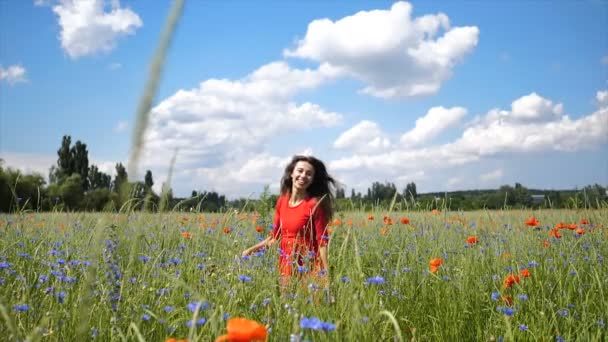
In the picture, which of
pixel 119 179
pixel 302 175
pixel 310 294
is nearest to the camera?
pixel 119 179

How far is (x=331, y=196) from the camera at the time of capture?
475cm

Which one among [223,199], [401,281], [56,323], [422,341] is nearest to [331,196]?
[223,199]

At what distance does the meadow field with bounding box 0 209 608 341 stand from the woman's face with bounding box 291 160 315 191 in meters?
0.82

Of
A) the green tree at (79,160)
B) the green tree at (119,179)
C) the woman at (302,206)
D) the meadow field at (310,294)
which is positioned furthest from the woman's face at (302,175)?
the green tree at (79,160)

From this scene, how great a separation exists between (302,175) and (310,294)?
2479mm

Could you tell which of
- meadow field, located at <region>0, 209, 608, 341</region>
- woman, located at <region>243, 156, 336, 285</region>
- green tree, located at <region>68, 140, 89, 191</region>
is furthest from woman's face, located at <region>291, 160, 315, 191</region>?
green tree, located at <region>68, 140, 89, 191</region>

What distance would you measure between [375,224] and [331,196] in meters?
0.98

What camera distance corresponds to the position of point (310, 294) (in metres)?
2.07

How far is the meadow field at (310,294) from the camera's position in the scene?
173 cm

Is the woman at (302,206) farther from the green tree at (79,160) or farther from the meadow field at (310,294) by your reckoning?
the green tree at (79,160)

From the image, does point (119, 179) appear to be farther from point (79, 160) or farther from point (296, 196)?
point (79, 160)

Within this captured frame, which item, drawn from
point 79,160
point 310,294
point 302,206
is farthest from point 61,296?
point 79,160

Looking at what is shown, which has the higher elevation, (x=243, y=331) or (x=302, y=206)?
(x=302, y=206)

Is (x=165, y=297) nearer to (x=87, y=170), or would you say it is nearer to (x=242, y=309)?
(x=242, y=309)
